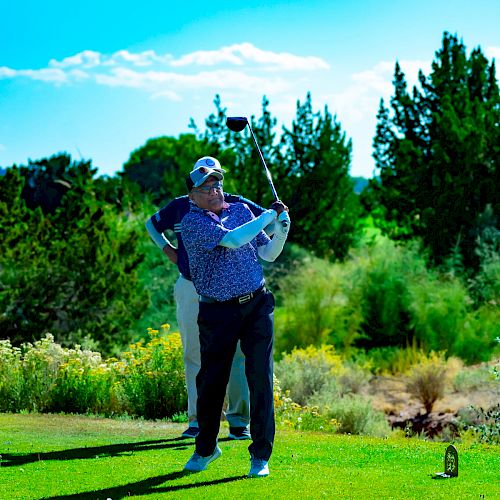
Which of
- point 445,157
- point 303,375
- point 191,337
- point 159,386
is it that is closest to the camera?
point 191,337

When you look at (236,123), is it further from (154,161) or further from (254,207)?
(154,161)

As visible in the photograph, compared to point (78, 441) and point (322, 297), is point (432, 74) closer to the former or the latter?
point (322, 297)

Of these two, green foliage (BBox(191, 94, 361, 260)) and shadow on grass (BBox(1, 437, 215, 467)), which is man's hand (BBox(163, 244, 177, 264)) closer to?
shadow on grass (BBox(1, 437, 215, 467))

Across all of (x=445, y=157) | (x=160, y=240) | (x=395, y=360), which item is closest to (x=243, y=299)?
(x=160, y=240)

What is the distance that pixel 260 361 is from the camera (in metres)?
6.67

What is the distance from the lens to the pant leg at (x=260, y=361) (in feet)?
21.9

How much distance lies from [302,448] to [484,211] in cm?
2023

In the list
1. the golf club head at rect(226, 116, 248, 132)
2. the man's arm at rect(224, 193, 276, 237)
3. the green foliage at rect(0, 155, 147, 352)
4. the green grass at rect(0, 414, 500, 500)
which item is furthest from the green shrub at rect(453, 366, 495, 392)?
the golf club head at rect(226, 116, 248, 132)

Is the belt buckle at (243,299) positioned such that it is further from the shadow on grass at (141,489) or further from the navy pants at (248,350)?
the shadow on grass at (141,489)

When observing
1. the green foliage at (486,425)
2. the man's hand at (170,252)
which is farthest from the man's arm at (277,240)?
the green foliage at (486,425)

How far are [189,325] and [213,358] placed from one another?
1.83 metres

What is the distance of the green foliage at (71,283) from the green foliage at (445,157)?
10.0 metres

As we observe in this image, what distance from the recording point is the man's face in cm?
676

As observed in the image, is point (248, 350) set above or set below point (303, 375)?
above
